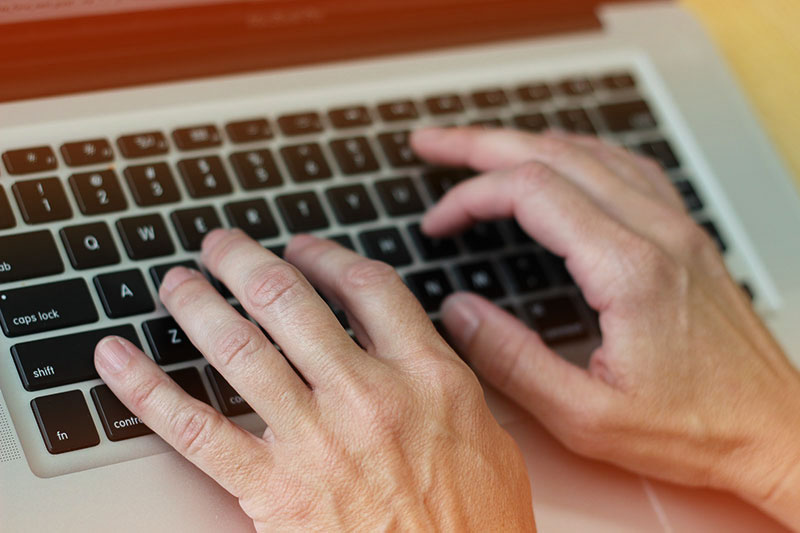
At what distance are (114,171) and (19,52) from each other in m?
0.14

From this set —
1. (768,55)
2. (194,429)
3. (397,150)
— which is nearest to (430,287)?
(397,150)

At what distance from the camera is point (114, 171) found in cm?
65

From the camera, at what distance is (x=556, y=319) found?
2.33 feet

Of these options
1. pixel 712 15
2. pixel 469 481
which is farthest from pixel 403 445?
pixel 712 15

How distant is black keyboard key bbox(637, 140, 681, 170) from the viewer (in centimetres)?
83

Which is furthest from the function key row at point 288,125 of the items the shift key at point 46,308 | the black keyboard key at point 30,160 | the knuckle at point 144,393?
the knuckle at point 144,393

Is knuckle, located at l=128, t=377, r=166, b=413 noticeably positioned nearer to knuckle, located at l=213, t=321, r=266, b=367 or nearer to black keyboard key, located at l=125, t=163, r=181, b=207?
knuckle, located at l=213, t=321, r=266, b=367

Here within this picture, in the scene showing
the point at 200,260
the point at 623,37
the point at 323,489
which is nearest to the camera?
the point at 323,489

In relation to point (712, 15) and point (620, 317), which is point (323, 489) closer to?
point (620, 317)

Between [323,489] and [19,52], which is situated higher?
[19,52]

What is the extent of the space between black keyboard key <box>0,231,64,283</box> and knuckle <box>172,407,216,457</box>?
0.53 feet

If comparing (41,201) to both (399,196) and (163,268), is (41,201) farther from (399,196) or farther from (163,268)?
(399,196)

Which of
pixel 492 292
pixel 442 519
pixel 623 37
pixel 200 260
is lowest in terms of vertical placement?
pixel 442 519

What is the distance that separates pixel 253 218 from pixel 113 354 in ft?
0.56
